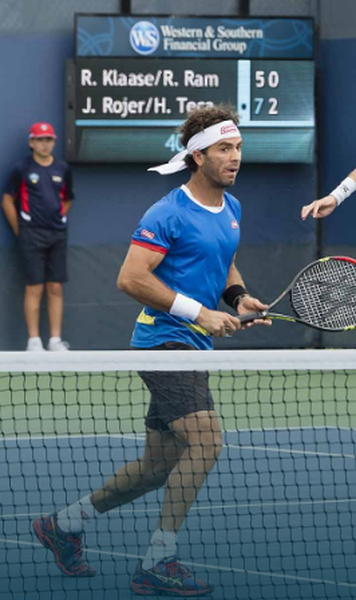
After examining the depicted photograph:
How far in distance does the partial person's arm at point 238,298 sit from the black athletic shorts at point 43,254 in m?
5.31

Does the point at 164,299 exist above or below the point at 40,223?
below

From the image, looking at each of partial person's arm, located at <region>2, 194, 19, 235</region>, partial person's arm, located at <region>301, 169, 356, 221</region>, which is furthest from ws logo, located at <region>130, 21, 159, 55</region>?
partial person's arm, located at <region>301, 169, 356, 221</region>

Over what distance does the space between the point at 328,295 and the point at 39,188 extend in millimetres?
5466

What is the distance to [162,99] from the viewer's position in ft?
31.9

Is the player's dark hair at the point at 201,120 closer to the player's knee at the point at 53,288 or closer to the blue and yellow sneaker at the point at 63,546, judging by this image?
the blue and yellow sneaker at the point at 63,546

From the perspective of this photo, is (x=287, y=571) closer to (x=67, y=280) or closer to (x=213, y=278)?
(x=213, y=278)

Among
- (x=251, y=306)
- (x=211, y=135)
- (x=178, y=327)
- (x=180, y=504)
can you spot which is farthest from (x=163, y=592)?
(x=211, y=135)

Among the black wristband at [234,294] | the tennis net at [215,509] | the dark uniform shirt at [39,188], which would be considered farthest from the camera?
the dark uniform shirt at [39,188]

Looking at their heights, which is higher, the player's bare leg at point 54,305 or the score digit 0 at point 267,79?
the score digit 0 at point 267,79

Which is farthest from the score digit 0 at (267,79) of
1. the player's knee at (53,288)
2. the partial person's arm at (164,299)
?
the partial person's arm at (164,299)

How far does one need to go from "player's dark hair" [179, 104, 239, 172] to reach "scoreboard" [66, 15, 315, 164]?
5.38 meters

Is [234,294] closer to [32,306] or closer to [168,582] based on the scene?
[168,582]

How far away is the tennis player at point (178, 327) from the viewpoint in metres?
3.89

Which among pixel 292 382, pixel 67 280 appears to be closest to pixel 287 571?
pixel 292 382
